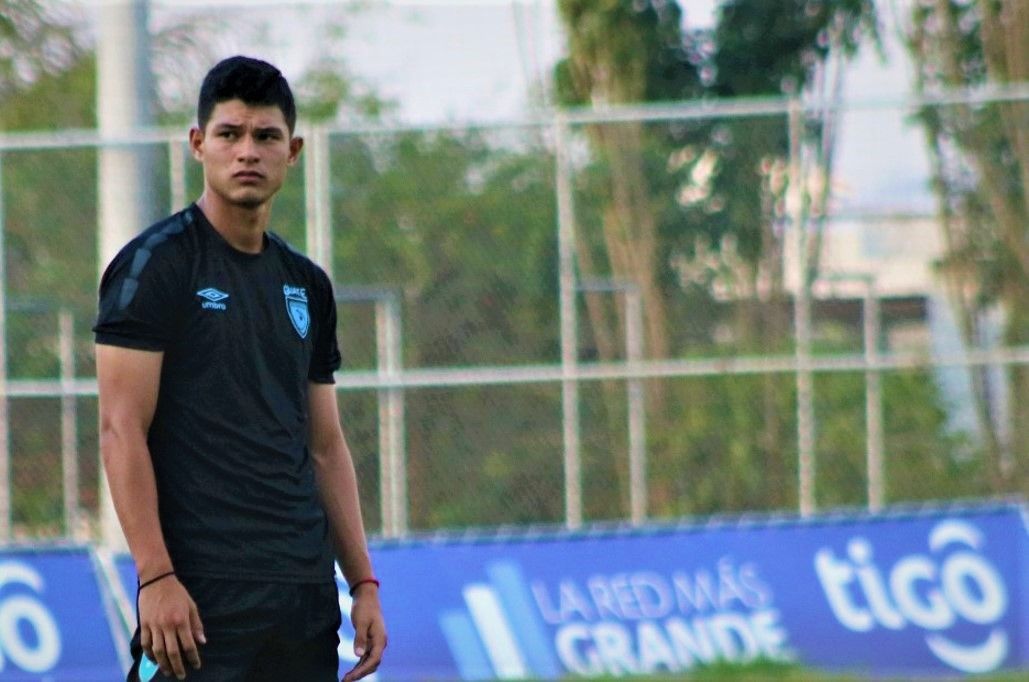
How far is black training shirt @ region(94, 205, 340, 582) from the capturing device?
3695mm

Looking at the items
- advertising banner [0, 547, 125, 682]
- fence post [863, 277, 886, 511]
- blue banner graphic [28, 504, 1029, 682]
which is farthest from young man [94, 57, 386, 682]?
fence post [863, 277, 886, 511]

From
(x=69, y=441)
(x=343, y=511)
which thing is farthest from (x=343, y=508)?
(x=69, y=441)

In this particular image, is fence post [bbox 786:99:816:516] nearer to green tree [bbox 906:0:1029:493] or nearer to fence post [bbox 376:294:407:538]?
A: green tree [bbox 906:0:1029:493]

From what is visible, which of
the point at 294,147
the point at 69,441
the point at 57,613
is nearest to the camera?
the point at 294,147

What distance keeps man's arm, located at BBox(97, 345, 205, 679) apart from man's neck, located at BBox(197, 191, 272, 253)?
0.31 metres

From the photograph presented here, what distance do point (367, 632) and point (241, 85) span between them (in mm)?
1172

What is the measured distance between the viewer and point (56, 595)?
959cm

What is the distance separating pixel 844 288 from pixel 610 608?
9.62 ft

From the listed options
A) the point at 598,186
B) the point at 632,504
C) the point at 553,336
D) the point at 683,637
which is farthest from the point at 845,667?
the point at 598,186

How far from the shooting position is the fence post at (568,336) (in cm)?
1145

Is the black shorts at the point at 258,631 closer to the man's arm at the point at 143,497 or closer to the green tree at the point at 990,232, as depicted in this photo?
the man's arm at the point at 143,497

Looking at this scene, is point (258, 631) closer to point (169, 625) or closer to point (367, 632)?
point (169, 625)

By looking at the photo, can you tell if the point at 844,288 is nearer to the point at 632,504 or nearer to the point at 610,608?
the point at 632,504

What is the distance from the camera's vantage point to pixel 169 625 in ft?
11.9
